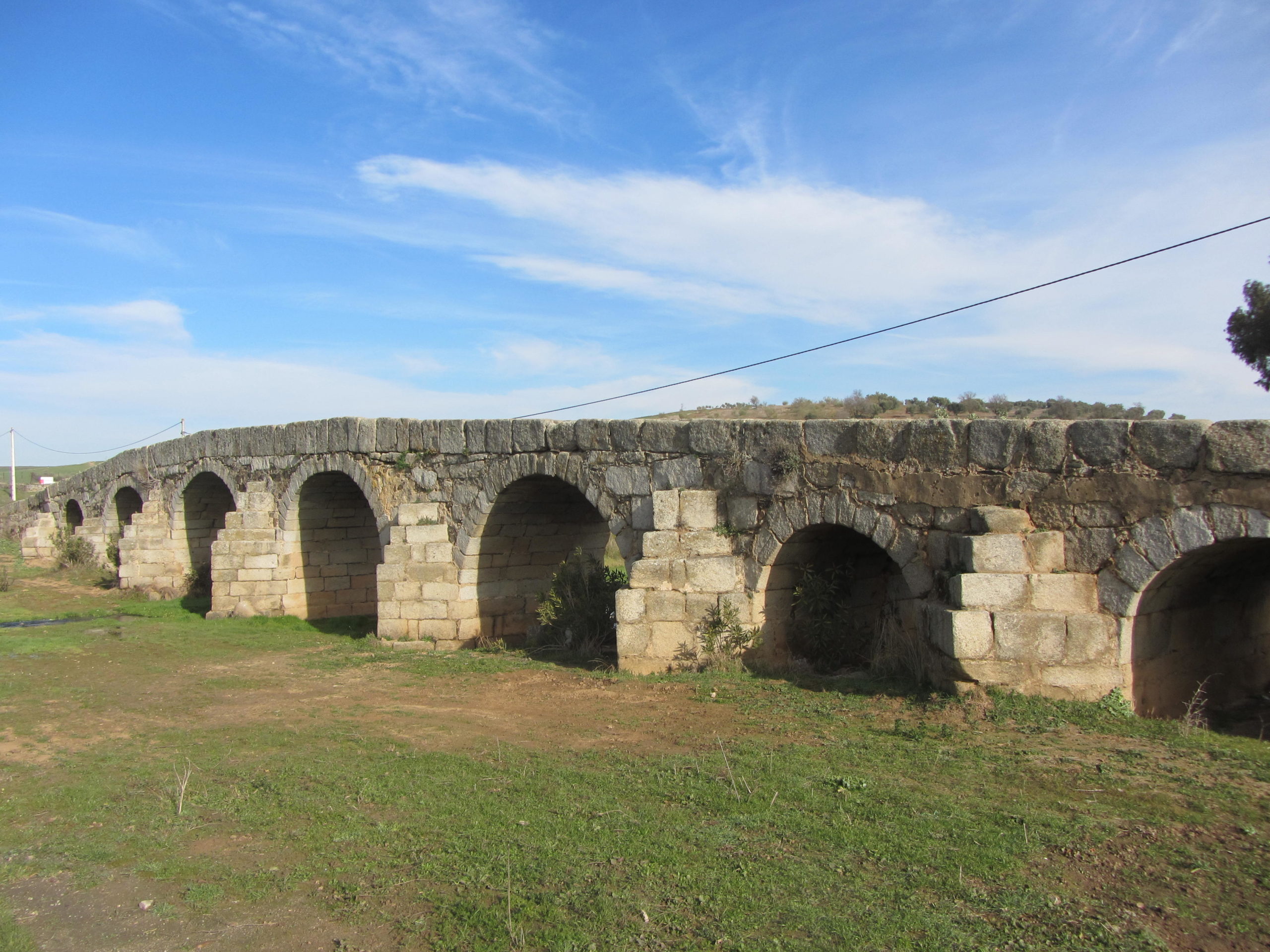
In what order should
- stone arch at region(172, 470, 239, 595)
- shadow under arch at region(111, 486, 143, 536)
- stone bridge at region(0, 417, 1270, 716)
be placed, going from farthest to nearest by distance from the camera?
shadow under arch at region(111, 486, 143, 536)
stone arch at region(172, 470, 239, 595)
stone bridge at region(0, 417, 1270, 716)

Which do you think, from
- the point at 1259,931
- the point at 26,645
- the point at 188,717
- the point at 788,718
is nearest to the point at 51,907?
the point at 188,717

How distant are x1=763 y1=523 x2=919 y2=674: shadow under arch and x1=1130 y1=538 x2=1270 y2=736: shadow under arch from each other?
82.5 inches

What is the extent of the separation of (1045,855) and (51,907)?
16.1 ft

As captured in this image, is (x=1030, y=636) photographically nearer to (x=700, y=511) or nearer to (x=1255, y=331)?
(x=700, y=511)

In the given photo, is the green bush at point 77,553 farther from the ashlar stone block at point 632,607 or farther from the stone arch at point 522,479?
the ashlar stone block at point 632,607

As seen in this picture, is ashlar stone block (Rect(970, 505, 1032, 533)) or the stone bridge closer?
the stone bridge

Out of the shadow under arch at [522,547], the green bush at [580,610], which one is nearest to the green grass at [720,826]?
the green bush at [580,610]

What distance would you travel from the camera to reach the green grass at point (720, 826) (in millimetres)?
3947

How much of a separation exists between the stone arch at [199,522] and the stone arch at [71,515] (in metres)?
11.5

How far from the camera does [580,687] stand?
877 centimetres

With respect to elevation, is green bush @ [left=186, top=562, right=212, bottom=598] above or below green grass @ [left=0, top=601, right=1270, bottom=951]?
above

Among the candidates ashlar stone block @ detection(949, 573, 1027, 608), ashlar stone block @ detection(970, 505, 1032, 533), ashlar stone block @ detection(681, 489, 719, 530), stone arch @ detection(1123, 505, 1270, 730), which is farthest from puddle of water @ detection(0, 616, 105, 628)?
stone arch @ detection(1123, 505, 1270, 730)

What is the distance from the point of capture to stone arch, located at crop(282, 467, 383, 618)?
45.8 ft

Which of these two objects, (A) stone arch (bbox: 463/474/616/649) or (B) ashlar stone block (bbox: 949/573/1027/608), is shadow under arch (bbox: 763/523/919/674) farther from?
(A) stone arch (bbox: 463/474/616/649)
